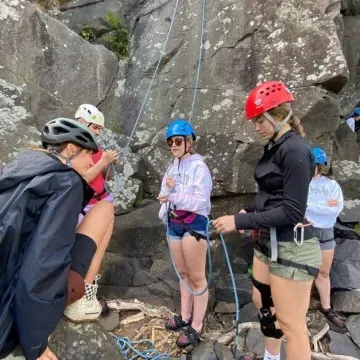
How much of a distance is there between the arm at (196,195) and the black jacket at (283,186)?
2.86ft

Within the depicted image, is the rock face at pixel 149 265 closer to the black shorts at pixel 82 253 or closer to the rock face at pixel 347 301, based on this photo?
the rock face at pixel 347 301

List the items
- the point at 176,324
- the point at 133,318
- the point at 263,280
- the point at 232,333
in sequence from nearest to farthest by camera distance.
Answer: the point at 263,280
the point at 176,324
the point at 232,333
the point at 133,318

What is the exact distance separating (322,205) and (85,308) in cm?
318

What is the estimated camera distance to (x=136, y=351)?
3867 millimetres

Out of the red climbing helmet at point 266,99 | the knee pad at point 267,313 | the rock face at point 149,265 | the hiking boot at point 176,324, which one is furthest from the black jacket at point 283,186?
the rock face at point 149,265

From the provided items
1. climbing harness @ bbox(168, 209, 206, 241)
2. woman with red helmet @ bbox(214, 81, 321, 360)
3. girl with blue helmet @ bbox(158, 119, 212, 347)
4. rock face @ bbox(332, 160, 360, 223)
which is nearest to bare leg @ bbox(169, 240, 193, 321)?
girl with blue helmet @ bbox(158, 119, 212, 347)

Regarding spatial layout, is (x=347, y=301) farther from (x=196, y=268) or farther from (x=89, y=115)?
(x=89, y=115)

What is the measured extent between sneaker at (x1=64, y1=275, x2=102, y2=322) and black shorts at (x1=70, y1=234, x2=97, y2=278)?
0.40 m

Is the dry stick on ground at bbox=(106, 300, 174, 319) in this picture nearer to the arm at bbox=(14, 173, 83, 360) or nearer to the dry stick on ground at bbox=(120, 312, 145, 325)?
the dry stick on ground at bbox=(120, 312, 145, 325)

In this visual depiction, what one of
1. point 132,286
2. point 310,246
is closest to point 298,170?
point 310,246

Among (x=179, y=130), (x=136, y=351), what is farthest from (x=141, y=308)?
(x=179, y=130)

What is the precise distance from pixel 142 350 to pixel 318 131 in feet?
13.2

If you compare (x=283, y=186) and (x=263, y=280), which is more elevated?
(x=283, y=186)

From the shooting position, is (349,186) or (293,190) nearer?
(293,190)
